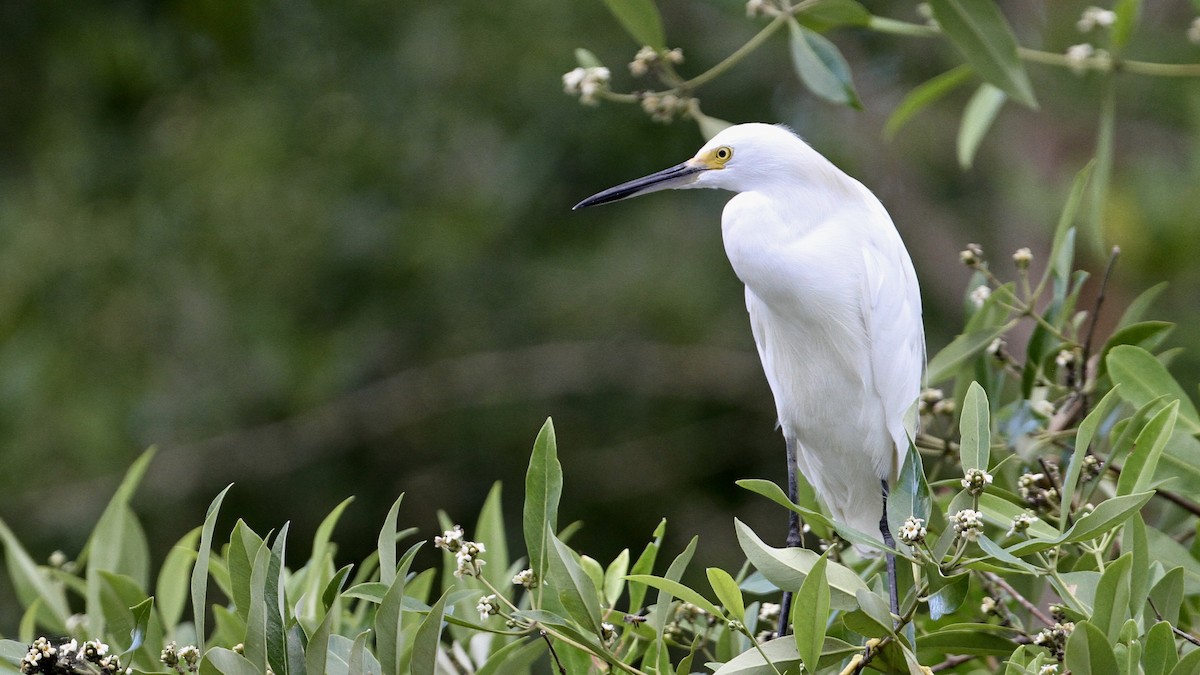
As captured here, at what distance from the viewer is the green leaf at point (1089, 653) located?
102 cm

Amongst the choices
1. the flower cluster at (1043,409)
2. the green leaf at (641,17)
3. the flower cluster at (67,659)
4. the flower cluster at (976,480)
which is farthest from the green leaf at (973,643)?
the green leaf at (641,17)

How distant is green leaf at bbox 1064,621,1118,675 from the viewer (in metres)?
1.02

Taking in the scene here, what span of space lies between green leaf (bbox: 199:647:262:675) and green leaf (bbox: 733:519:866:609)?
453mm

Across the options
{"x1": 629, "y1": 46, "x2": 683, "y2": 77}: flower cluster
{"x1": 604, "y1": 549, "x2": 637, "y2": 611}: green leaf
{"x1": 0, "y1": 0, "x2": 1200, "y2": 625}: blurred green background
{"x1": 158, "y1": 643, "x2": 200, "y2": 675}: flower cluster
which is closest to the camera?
{"x1": 158, "y1": 643, "x2": 200, "y2": 675}: flower cluster

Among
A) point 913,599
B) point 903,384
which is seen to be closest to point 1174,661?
point 913,599

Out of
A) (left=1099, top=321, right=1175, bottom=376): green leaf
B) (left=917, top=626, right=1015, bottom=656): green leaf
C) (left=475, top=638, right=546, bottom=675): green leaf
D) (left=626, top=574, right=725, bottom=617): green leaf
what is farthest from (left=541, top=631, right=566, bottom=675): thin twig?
(left=1099, top=321, right=1175, bottom=376): green leaf

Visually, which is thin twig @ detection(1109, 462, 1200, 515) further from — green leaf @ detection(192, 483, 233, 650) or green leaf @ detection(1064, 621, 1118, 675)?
green leaf @ detection(192, 483, 233, 650)

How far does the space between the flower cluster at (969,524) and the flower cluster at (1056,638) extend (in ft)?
0.72

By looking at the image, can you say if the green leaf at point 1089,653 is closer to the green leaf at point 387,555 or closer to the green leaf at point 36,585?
the green leaf at point 387,555

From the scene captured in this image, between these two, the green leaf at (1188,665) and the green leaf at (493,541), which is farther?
the green leaf at (493,541)

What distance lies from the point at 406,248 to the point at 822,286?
13.6ft

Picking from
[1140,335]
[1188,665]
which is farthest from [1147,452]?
[1140,335]

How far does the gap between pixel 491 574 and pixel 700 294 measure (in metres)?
4.20

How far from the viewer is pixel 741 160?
175 cm
